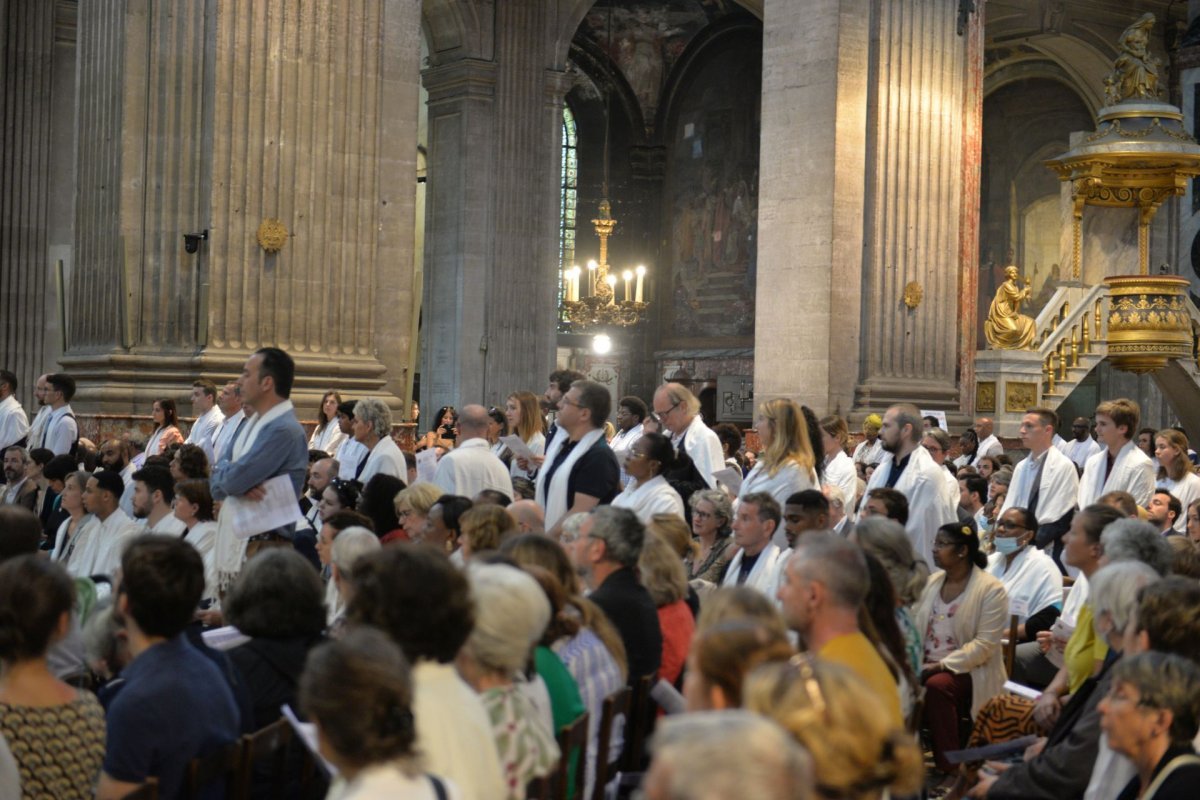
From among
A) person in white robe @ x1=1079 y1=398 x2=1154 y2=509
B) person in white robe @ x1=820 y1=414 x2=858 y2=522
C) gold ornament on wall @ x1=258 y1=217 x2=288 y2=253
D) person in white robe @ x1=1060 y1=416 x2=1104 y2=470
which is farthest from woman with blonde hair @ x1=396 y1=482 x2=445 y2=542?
person in white robe @ x1=1060 y1=416 x2=1104 y2=470

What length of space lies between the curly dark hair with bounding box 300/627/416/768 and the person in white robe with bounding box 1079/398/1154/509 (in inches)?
320

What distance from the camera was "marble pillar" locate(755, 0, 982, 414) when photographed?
15352 millimetres

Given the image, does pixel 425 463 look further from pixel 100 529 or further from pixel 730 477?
pixel 100 529

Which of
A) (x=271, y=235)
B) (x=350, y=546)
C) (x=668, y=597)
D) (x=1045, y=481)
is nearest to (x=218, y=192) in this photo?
(x=271, y=235)

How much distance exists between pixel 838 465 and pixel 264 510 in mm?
4950

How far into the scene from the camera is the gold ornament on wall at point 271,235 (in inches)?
448

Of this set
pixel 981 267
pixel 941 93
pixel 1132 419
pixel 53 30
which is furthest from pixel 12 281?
pixel 981 267

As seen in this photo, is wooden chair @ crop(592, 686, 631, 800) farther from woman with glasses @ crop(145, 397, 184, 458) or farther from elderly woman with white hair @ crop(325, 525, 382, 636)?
woman with glasses @ crop(145, 397, 184, 458)

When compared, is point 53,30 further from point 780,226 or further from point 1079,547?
point 1079,547

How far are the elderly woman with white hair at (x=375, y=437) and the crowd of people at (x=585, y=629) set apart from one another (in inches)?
0.8

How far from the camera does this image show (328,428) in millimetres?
11117

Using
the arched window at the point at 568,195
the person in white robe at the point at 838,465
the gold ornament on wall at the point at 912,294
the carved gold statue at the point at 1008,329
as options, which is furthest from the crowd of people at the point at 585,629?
the arched window at the point at 568,195

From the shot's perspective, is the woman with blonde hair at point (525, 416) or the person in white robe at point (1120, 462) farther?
the woman with blonde hair at point (525, 416)

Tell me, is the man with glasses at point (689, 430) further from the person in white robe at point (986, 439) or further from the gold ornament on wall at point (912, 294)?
the gold ornament on wall at point (912, 294)
